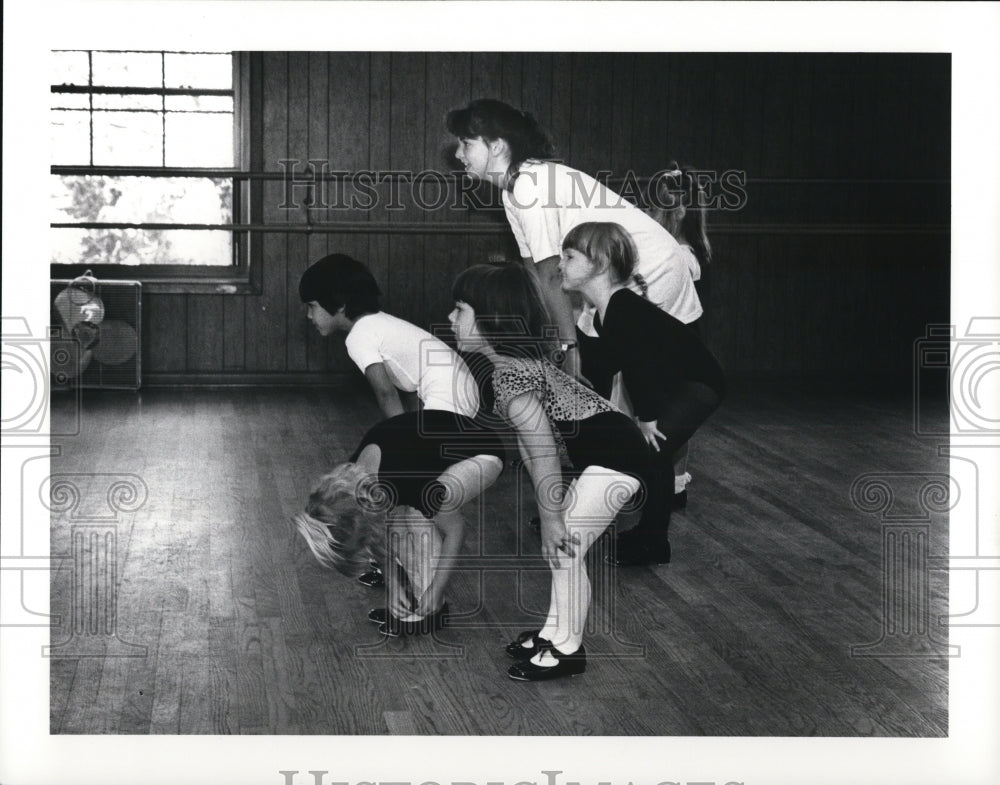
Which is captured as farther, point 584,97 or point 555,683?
point 584,97

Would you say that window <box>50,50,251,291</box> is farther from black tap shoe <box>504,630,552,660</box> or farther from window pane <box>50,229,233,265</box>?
black tap shoe <box>504,630,552,660</box>

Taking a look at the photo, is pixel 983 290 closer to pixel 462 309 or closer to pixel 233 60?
pixel 462 309

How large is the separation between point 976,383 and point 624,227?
0.73 metres

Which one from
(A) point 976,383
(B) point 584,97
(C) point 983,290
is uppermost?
(B) point 584,97

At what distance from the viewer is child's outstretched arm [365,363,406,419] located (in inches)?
104

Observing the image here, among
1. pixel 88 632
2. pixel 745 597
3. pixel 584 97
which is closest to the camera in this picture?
pixel 88 632

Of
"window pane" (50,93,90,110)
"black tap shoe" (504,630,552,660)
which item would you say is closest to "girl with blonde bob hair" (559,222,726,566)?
"black tap shoe" (504,630,552,660)

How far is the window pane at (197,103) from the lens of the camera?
523 cm

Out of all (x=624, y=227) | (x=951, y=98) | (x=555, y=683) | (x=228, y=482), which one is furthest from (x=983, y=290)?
(x=228, y=482)

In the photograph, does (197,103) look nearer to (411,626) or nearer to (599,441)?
(411,626)

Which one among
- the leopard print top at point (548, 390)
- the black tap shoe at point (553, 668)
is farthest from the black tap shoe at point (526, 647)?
the leopard print top at point (548, 390)

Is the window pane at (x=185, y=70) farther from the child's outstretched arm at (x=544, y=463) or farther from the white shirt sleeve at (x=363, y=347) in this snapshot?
the child's outstretched arm at (x=544, y=463)

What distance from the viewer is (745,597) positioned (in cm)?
311

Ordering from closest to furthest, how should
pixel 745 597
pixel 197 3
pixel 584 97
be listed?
1. pixel 197 3
2. pixel 745 597
3. pixel 584 97
